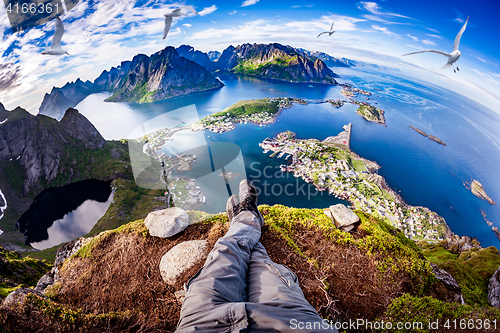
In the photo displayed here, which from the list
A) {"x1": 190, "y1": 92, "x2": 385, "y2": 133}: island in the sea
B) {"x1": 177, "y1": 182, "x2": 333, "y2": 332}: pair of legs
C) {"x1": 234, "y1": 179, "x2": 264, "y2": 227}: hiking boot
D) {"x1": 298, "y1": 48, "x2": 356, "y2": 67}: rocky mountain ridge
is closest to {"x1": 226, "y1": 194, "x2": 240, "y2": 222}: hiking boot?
{"x1": 234, "y1": 179, "x2": 264, "y2": 227}: hiking boot

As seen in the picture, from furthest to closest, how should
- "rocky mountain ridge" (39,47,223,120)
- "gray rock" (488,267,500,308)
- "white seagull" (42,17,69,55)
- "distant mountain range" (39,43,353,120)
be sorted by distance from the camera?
"distant mountain range" (39,43,353,120) → "rocky mountain ridge" (39,47,223,120) → "white seagull" (42,17,69,55) → "gray rock" (488,267,500,308)

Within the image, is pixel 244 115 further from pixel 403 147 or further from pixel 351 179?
pixel 403 147

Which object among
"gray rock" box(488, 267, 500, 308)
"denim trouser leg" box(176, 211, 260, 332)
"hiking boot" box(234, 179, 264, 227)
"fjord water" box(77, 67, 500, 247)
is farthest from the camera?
"fjord water" box(77, 67, 500, 247)

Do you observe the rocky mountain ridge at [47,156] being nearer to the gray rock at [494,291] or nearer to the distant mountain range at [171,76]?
the gray rock at [494,291]

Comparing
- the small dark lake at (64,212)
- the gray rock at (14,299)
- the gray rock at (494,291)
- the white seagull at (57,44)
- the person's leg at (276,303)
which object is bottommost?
the small dark lake at (64,212)

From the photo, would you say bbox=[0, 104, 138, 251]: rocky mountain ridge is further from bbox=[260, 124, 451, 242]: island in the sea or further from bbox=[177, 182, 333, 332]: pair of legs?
bbox=[177, 182, 333, 332]: pair of legs

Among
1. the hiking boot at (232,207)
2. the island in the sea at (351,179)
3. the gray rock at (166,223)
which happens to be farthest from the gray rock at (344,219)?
the island in the sea at (351,179)
